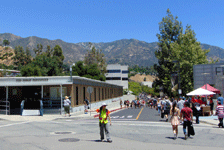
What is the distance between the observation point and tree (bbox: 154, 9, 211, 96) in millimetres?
48688

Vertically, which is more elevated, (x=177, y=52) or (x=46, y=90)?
(x=177, y=52)

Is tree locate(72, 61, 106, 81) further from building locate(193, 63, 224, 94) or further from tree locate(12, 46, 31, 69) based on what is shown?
building locate(193, 63, 224, 94)

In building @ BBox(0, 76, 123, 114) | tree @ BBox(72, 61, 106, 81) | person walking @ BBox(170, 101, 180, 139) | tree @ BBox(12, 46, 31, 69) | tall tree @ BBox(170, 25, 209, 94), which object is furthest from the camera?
tree @ BBox(12, 46, 31, 69)

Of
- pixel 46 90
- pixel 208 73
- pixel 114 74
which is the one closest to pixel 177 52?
pixel 208 73

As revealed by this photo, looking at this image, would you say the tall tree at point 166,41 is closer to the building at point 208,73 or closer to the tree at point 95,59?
the building at point 208,73

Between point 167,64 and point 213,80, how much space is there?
2101 centimetres

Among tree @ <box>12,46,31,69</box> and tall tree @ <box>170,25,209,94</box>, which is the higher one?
tree @ <box>12,46,31,69</box>

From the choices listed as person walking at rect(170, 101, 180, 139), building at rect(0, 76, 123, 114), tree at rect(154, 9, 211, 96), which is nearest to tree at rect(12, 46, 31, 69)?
tree at rect(154, 9, 211, 96)

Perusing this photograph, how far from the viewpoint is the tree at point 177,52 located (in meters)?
48.7

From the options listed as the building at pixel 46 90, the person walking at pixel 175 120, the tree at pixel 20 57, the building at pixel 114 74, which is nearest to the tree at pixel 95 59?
the tree at pixel 20 57

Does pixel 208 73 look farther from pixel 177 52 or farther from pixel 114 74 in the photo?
pixel 114 74

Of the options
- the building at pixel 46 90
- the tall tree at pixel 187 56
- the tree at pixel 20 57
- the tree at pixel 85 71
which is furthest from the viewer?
the tree at pixel 20 57

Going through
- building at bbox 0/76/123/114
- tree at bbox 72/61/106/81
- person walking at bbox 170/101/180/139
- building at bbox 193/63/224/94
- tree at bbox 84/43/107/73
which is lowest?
person walking at bbox 170/101/180/139

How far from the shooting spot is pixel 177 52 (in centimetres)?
4872
